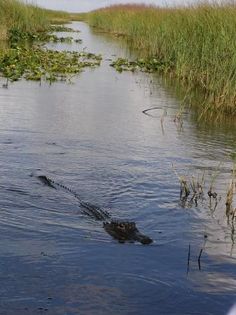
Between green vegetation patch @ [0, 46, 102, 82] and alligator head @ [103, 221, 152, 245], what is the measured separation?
9.13m

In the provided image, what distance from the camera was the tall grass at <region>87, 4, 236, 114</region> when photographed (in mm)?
10297

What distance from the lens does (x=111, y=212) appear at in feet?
16.8

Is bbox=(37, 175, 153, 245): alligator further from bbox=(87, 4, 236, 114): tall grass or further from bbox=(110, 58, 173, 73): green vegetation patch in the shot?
bbox=(110, 58, 173, 73): green vegetation patch

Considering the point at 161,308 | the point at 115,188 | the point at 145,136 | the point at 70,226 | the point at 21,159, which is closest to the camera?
the point at 161,308

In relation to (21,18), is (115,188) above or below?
below

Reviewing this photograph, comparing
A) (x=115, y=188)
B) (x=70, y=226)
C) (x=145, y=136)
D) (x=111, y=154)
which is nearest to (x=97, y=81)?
(x=145, y=136)

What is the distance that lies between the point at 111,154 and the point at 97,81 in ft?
23.9

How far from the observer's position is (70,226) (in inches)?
183

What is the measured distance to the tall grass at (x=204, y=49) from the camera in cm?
1030

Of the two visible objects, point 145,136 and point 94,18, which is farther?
point 94,18

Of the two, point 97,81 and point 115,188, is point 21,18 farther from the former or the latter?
point 115,188

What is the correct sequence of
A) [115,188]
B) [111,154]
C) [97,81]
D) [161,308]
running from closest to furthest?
[161,308], [115,188], [111,154], [97,81]

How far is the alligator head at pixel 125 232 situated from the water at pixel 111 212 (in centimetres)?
7

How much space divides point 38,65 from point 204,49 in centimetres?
567
